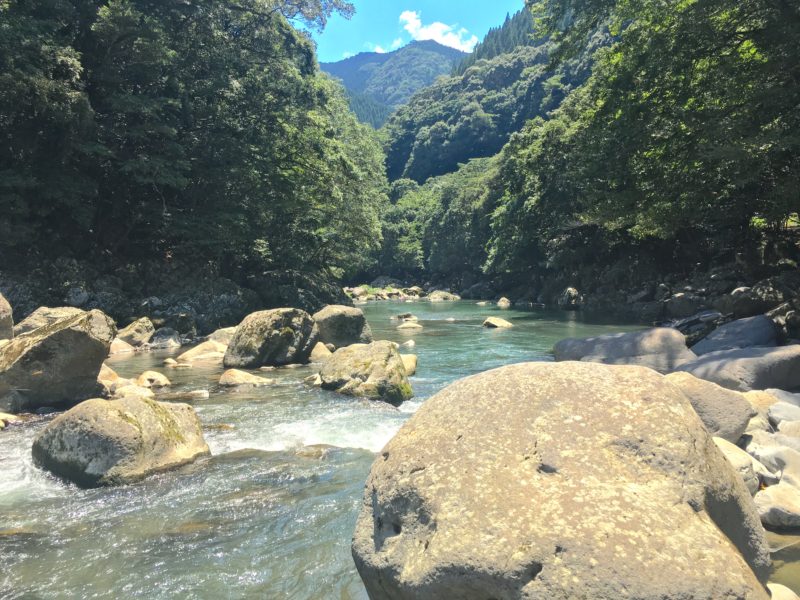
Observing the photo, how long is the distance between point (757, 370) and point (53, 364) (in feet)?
39.6

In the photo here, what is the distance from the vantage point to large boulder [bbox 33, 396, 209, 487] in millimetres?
6387

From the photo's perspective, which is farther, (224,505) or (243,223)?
(243,223)

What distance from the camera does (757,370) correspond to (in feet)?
31.0

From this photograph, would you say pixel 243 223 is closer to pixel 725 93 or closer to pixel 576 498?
pixel 725 93

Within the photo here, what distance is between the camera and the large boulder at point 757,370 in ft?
30.6

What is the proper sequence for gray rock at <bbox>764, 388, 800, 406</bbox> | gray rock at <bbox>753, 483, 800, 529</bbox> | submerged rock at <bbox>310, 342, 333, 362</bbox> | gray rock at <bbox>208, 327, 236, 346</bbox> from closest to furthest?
1. gray rock at <bbox>753, 483, 800, 529</bbox>
2. gray rock at <bbox>764, 388, 800, 406</bbox>
3. submerged rock at <bbox>310, 342, 333, 362</bbox>
4. gray rock at <bbox>208, 327, 236, 346</bbox>

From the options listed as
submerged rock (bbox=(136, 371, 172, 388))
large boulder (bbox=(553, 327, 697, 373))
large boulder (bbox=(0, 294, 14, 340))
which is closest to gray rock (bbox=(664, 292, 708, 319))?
large boulder (bbox=(553, 327, 697, 373))

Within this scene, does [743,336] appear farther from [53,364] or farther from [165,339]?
[165,339]

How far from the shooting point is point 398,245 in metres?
71.3

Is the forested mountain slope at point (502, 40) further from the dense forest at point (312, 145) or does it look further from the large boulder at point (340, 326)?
the large boulder at point (340, 326)

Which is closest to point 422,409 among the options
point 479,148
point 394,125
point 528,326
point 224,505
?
point 224,505

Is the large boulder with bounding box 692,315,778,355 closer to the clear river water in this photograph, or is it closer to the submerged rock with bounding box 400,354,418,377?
the submerged rock with bounding box 400,354,418,377

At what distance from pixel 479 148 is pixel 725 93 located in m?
89.1

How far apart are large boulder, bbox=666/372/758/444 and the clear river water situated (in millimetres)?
1867
